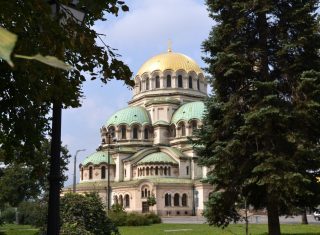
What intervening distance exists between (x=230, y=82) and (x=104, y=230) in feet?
25.3

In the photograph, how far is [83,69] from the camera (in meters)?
5.67

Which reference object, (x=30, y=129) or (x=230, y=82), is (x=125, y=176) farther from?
(x=30, y=129)

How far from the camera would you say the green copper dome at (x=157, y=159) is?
58000 mm

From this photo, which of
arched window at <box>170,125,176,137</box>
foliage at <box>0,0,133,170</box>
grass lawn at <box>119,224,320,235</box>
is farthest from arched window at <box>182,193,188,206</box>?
foliage at <box>0,0,133,170</box>

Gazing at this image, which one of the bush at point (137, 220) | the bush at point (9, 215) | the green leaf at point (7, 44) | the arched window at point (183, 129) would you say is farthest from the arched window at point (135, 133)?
the green leaf at point (7, 44)

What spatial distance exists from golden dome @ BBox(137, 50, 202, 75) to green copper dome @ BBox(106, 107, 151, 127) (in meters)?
6.09

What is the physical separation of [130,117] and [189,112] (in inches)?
354

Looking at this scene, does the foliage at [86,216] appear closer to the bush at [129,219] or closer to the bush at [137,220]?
the bush at [129,219]

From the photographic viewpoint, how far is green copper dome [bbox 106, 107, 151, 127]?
64438 mm

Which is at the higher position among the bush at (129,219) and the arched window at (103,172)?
the arched window at (103,172)

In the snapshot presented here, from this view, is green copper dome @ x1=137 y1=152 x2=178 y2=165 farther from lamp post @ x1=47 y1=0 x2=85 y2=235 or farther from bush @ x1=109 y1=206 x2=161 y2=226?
lamp post @ x1=47 y1=0 x2=85 y2=235

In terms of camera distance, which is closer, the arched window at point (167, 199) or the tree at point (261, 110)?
the tree at point (261, 110)

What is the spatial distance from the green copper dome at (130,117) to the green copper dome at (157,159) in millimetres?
6812

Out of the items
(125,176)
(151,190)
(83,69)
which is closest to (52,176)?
(83,69)
